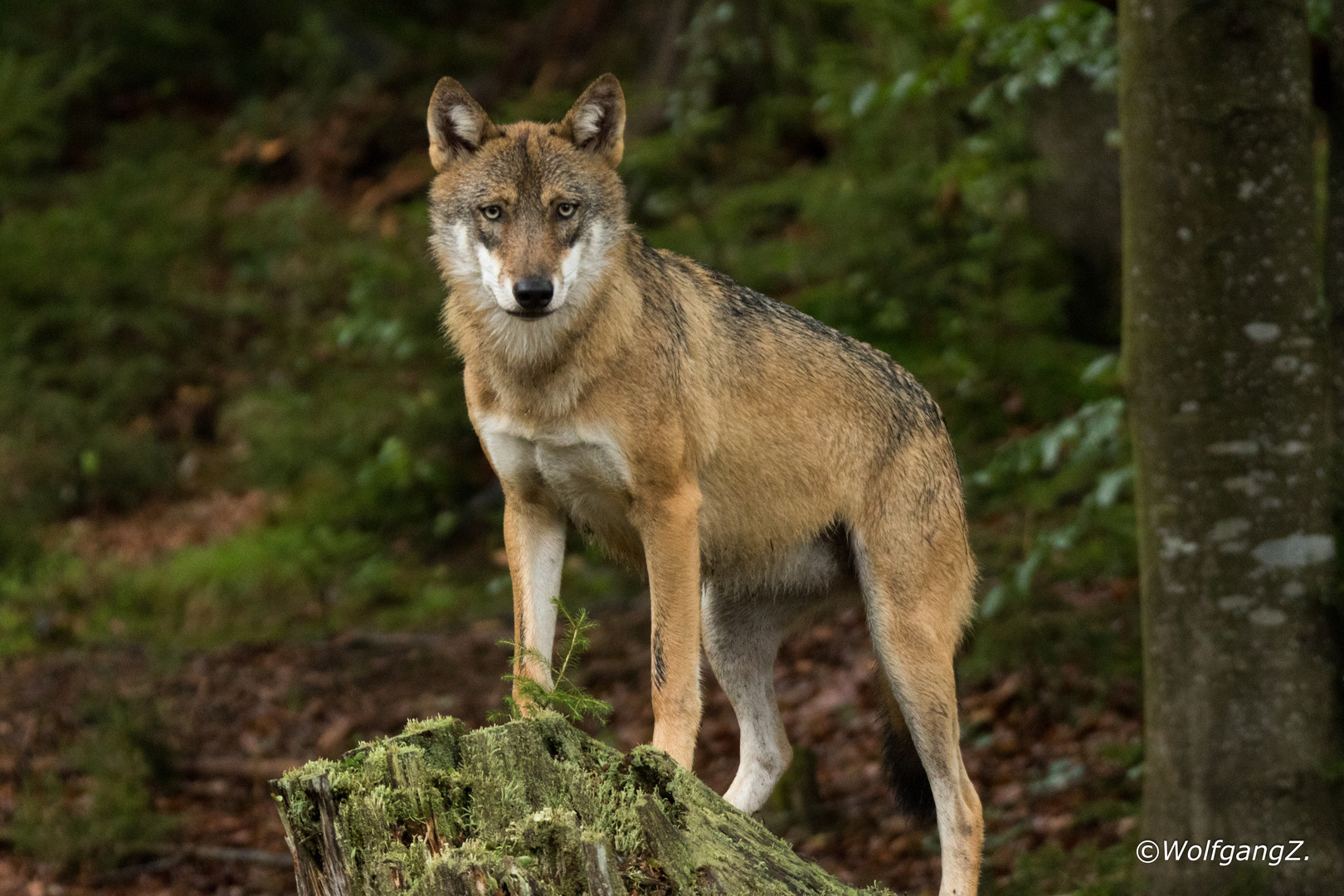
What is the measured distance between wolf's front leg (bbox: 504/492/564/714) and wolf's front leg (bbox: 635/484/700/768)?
0.39 m

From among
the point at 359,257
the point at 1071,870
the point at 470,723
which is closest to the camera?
the point at 1071,870

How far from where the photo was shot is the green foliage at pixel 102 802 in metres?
7.40

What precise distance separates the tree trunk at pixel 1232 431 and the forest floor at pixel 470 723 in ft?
2.70

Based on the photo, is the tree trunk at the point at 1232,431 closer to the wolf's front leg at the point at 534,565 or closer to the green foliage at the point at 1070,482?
the green foliage at the point at 1070,482

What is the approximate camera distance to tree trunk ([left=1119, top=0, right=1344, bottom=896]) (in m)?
5.18

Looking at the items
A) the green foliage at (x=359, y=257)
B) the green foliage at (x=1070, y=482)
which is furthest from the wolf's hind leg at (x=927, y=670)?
the green foliage at (x=359, y=257)

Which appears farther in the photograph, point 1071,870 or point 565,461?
point 1071,870

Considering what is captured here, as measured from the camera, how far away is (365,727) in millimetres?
9086

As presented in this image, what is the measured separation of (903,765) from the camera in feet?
17.0

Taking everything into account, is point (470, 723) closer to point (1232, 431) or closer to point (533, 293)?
point (533, 293)

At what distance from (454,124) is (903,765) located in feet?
9.91

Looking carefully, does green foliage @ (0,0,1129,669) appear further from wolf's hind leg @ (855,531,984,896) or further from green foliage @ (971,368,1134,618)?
wolf's hind leg @ (855,531,984,896)

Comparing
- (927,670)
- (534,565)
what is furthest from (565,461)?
(927,670)

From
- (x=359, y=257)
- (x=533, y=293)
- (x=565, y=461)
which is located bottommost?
(x=565, y=461)
